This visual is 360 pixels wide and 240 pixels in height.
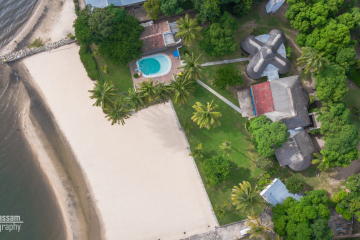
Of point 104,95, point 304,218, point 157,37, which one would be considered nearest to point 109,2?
point 157,37

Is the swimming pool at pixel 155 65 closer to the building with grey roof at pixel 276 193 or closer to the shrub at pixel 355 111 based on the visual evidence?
the building with grey roof at pixel 276 193

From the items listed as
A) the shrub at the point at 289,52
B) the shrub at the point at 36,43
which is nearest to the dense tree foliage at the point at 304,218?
the shrub at the point at 289,52

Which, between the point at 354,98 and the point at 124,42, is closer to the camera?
the point at 124,42

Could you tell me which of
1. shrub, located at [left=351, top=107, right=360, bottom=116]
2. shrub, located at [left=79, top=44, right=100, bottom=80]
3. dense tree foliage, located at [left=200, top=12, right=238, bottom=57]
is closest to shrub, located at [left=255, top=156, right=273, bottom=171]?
shrub, located at [left=351, top=107, right=360, bottom=116]

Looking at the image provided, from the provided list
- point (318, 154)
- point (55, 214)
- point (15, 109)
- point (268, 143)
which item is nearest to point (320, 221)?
point (318, 154)

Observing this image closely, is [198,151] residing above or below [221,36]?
below

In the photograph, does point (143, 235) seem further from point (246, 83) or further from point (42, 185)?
point (246, 83)

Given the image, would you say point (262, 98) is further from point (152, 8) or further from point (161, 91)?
point (152, 8)
